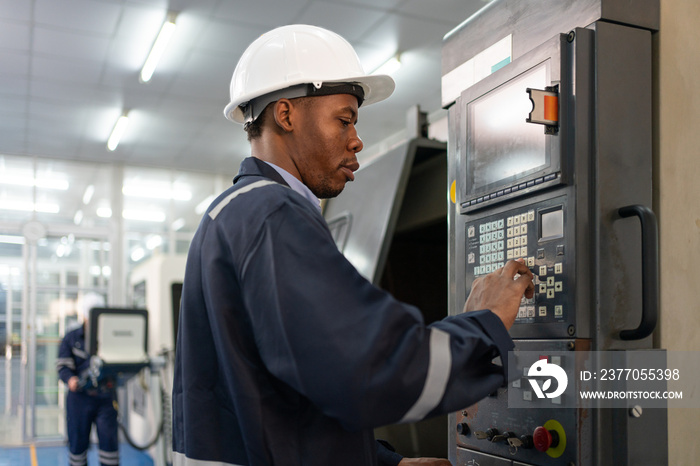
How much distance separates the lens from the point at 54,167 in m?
8.92

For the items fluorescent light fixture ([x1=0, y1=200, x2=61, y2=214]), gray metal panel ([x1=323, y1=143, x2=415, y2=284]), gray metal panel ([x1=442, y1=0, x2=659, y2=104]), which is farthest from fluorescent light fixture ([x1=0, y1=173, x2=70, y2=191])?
gray metal panel ([x1=442, y1=0, x2=659, y2=104])

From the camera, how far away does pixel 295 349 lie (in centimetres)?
91

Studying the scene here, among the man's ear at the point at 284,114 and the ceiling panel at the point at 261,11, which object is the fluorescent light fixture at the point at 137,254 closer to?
the ceiling panel at the point at 261,11

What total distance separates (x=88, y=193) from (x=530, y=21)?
9367 mm

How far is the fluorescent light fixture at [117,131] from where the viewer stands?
730cm

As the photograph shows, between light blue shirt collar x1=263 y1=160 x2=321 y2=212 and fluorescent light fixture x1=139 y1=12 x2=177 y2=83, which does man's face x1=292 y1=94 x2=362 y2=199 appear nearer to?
light blue shirt collar x1=263 y1=160 x2=321 y2=212

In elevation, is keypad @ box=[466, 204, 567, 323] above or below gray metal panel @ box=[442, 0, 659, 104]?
below

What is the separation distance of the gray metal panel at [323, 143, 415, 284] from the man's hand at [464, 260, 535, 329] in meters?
1.04

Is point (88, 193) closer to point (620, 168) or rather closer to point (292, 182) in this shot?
point (292, 182)

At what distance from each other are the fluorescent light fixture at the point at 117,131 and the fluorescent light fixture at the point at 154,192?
1.18 m

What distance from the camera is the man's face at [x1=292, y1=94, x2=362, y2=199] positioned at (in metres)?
1.20

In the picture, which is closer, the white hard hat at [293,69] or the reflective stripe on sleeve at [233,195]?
the reflective stripe on sleeve at [233,195]
